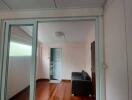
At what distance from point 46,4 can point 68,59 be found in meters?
5.01

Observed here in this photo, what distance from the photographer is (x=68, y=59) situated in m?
6.71

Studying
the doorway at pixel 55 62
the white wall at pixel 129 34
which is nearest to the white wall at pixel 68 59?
the doorway at pixel 55 62

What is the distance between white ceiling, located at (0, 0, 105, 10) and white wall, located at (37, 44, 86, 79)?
4769mm

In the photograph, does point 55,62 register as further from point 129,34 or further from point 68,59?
point 129,34

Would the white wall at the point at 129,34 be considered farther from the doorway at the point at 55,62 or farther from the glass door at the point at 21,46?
the doorway at the point at 55,62

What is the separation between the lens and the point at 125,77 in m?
1.07

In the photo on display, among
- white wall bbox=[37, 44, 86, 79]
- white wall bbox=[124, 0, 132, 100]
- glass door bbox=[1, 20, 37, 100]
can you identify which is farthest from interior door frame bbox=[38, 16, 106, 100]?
white wall bbox=[37, 44, 86, 79]

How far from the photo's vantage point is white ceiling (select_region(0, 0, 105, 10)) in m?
1.78

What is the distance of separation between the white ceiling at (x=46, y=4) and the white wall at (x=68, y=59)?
4.77 meters

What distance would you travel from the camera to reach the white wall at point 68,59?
261 inches

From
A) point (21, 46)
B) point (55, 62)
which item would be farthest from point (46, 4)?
point (55, 62)

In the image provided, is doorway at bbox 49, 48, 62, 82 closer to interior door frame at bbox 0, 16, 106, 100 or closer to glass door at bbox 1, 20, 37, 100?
glass door at bbox 1, 20, 37, 100

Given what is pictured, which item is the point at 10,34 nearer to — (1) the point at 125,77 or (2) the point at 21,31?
(2) the point at 21,31

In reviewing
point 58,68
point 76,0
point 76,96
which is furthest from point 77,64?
point 76,0
